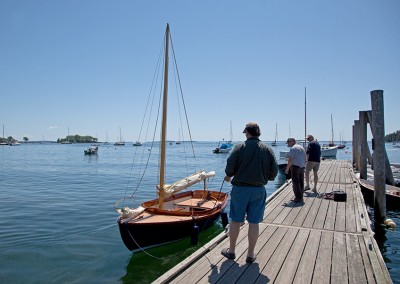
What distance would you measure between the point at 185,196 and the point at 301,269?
27.4ft

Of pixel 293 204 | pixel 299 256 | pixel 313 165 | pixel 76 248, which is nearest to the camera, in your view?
pixel 299 256

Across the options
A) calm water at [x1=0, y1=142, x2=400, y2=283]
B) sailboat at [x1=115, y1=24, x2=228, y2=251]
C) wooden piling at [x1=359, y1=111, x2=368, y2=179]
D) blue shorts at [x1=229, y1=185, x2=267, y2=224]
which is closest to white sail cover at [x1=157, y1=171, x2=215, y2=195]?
sailboat at [x1=115, y1=24, x2=228, y2=251]

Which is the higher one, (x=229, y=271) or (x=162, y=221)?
(x=229, y=271)

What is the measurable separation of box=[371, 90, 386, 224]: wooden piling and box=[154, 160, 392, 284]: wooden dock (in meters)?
2.99

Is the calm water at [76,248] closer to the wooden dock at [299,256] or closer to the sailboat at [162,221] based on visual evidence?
the sailboat at [162,221]

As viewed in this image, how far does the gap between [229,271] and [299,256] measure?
1.35 meters

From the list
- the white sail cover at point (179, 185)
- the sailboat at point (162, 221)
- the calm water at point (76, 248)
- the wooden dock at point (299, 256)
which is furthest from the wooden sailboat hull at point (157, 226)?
the wooden dock at point (299, 256)

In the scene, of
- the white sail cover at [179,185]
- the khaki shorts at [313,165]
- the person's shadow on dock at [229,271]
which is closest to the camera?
the person's shadow on dock at [229,271]

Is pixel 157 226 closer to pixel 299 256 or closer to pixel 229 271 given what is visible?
pixel 229 271

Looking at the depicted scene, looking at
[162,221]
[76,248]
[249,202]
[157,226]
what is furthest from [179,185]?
[249,202]

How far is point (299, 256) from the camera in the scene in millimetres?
5180

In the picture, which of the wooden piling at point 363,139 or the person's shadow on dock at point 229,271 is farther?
the wooden piling at point 363,139

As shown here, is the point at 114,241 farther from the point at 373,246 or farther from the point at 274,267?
the point at 373,246

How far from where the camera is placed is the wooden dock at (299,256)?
174 inches
